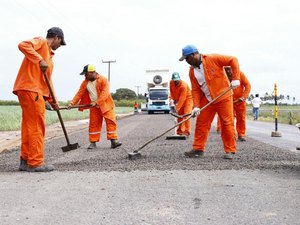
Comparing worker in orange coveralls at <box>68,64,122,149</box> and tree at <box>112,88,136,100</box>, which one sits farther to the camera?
tree at <box>112,88,136,100</box>

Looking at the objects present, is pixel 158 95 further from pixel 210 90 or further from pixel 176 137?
pixel 210 90

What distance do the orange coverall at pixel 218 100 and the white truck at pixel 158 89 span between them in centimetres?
2879

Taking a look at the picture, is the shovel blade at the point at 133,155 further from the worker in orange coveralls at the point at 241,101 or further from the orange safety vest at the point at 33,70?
the worker in orange coveralls at the point at 241,101

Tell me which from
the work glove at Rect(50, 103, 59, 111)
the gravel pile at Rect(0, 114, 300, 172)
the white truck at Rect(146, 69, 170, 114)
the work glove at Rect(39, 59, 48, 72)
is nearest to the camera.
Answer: the work glove at Rect(39, 59, 48, 72)

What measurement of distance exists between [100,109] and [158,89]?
2763 centimetres

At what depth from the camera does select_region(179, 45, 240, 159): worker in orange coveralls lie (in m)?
6.98

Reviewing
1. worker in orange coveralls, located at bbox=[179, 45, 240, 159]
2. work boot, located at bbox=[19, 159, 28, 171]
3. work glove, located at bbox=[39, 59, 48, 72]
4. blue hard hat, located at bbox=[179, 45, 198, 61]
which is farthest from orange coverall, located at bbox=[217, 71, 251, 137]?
work glove, located at bbox=[39, 59, 48, 72]

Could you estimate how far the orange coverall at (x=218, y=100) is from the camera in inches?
275

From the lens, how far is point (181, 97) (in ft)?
37.3

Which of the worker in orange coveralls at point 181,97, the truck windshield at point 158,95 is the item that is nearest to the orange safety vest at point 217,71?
the worker in orange coveralls at point 181,97

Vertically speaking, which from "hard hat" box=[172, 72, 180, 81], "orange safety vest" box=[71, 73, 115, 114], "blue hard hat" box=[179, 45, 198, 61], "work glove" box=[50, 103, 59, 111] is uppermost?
"blue hard hat" box=[179, 45, 198, 61]

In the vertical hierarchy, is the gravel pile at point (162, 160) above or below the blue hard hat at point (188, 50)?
below

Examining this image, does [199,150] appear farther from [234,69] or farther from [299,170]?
[299,170]

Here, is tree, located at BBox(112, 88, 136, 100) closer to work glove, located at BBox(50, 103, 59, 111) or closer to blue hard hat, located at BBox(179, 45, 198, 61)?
blue hard hat, located at BBox(179, 45, 198, 61)
